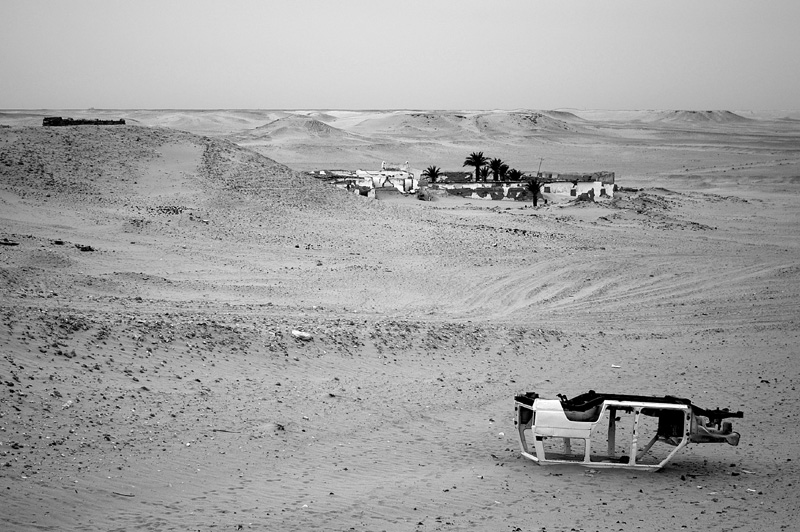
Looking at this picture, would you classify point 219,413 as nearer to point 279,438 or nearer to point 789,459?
point 279,438

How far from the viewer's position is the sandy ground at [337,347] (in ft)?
28.8

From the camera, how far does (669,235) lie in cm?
3186

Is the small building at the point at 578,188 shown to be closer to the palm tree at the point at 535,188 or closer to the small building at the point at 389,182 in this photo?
the palm tree at the point at 535,188

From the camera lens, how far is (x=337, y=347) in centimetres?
1415

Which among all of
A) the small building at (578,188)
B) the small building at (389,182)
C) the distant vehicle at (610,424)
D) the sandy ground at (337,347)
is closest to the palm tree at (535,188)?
the small building at (578,188)

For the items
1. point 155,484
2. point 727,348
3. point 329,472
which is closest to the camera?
point 155,484

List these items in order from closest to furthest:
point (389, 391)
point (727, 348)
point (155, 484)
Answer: point (155, 484), point (389, 391), point (727, 348)

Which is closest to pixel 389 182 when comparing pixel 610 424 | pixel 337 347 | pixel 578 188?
pixel 578 188

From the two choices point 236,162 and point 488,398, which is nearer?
point 488,398

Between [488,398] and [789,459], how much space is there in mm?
4147

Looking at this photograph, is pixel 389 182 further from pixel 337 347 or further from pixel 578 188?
pixel 337 347

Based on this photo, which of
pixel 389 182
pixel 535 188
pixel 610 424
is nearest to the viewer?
pixel 610 424

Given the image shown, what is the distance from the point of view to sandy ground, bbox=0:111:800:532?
8766 mm

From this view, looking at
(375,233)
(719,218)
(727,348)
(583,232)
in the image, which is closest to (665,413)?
(727,348)
